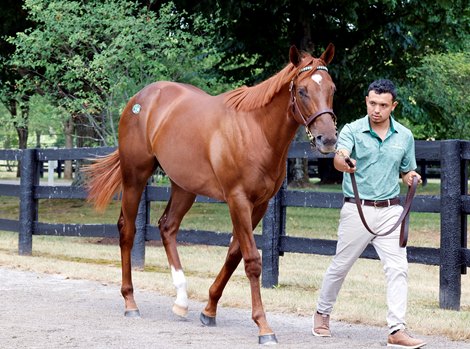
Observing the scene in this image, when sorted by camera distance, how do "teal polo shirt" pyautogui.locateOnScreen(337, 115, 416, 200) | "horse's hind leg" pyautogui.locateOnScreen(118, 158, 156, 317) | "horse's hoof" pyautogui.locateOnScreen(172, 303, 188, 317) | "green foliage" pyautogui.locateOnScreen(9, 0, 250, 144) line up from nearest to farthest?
"teal polo shirt" pyautogui.locateOnScreen(337, 115, 416, 200), "horse's hoof" pyautogui.locateOnScreen(172, 303, 188, 317), "horse's hind leg" pyautogui.locateOnScreen(118, 158, 156, 317), "green foliage" pyautogui.locateOnScreen(9, 0, 250, 144)

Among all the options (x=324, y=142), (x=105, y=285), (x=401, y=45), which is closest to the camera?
(x=324, y=142)

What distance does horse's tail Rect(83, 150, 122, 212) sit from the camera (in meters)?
8.73

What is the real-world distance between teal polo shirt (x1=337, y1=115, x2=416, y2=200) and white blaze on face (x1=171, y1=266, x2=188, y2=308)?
1943mm

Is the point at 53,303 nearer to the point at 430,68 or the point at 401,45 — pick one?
the point at 401,45

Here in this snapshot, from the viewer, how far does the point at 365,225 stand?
6.07 m

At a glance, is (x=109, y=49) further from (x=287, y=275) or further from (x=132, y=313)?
(x=132, y=313)

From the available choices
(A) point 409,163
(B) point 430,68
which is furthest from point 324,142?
(B) point 430,68

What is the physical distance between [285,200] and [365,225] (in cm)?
345

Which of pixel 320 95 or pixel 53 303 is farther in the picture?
pixel 53 303

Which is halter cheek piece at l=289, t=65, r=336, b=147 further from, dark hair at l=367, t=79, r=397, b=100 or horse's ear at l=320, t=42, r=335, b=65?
dark hair at l=367, t=79, r=397, b=100

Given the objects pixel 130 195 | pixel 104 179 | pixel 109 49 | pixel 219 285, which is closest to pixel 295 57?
pixel 219 285

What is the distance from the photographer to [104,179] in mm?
8820

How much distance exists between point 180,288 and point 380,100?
8.33 feet

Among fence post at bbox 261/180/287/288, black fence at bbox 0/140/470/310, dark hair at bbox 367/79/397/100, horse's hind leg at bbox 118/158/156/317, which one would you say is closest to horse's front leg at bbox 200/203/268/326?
horse's hind leg at bbox 118/158/156/317
